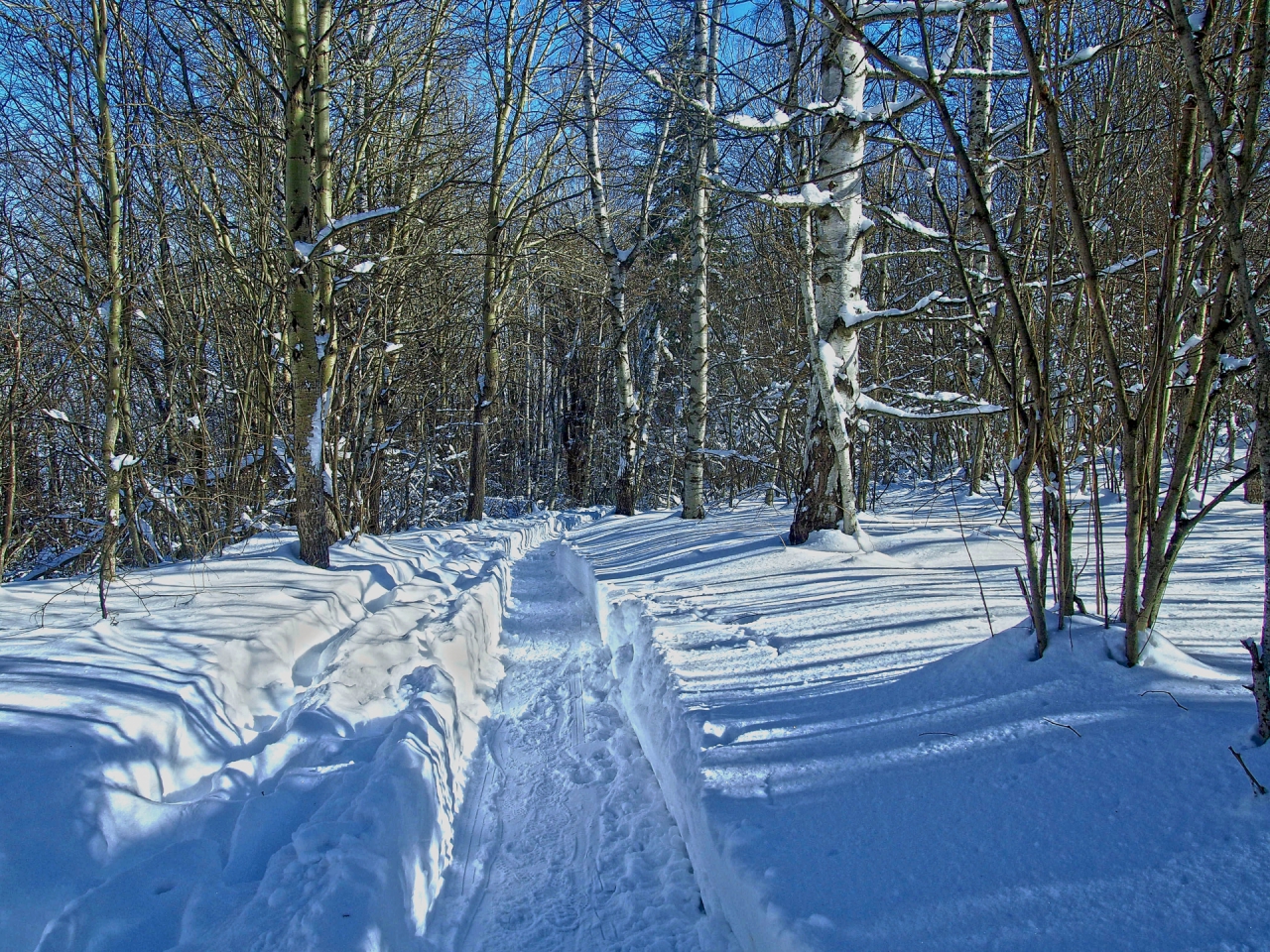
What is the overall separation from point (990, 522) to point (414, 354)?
38.6ft

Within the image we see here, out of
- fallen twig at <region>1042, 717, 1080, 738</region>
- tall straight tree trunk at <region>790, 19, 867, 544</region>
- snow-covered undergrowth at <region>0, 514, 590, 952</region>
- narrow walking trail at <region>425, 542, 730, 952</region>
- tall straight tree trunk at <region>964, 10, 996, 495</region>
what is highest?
tall straight tree trunk at <region>964, 10, 996, 495</region>

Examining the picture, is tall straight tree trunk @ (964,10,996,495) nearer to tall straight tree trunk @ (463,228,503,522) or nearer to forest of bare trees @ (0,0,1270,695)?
forest of bare trees @ (0,0,1270,695)

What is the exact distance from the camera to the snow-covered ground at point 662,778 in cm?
183

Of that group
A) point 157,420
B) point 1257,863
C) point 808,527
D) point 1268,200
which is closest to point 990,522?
point 808,527

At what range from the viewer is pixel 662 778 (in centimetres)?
352

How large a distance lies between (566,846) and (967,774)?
5.78 ft

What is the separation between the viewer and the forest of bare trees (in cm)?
246

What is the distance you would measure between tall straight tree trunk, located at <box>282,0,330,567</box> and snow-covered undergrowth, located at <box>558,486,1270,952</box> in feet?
13.9

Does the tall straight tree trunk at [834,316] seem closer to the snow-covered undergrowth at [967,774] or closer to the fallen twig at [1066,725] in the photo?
the snow-covered undergrowth at [967,774]

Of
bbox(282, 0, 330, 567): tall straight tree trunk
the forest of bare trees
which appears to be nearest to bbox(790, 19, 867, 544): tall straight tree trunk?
the forest of bare trees

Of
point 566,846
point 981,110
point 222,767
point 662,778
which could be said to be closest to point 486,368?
point 981,110

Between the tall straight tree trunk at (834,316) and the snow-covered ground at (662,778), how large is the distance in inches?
51.0

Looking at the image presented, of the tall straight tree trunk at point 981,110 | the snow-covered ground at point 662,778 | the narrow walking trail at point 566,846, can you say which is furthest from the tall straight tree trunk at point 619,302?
the narrow walking trail at point 566,846

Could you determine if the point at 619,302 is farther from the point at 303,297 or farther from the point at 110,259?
the point at 110,259
